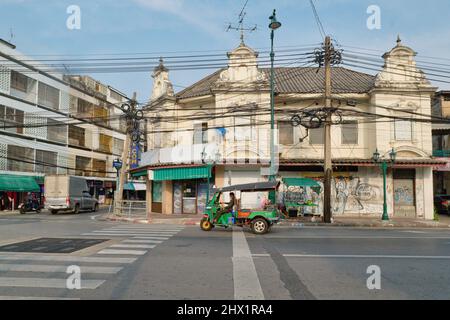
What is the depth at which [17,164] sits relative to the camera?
3509 cm

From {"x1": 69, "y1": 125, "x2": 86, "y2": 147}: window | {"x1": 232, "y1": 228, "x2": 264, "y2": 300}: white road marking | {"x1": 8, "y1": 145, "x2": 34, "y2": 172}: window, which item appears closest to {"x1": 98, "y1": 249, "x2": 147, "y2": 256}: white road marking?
{"x1": 232, "y1": 228, "x2": 264, "y2": 300}: white road marking

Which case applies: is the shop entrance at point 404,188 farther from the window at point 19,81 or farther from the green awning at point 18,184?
the window at point 19,81

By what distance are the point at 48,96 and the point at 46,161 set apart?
23.1 ft

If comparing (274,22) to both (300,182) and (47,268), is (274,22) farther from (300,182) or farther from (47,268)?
(47,268)

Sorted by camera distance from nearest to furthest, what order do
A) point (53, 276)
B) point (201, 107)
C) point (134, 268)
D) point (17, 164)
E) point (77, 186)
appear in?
point (53, 276), point (134, 268), point (201, 107), point (77, 186), point (17, 164)

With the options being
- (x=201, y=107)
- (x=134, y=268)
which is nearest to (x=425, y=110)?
(x=201, y=107)

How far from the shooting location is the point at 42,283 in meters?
6.46

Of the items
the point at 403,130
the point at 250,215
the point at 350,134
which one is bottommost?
the point at 250,215

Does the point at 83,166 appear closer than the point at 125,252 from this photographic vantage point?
No

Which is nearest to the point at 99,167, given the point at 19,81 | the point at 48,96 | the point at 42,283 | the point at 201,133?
the point at 48,96

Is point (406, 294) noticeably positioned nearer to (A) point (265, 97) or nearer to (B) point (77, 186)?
(A) point (265, 97)

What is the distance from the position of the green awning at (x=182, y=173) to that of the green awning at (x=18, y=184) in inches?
620

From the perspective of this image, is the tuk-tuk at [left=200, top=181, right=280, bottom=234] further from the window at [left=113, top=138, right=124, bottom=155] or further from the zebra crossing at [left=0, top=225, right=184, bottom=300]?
the window at [left=113, top=138, right=124, bottom=155]
